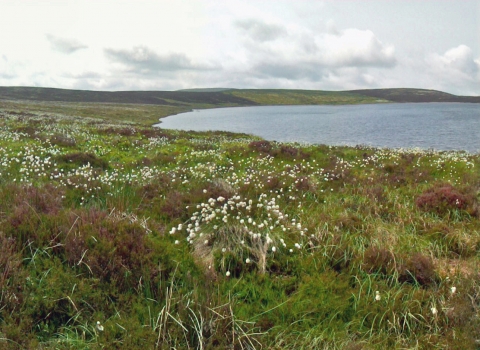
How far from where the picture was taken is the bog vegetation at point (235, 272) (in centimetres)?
380

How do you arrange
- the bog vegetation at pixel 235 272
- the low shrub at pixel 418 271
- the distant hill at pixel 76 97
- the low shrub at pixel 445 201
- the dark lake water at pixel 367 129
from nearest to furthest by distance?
the bog vegetation at pixel 235 272 → the low shrub at pixel 418 271 → the low shrub at pixel 445 201 → the dark lake water at pixel 367 129 → the distant hill at pixel 76 97

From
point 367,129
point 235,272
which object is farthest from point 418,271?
point 367,129

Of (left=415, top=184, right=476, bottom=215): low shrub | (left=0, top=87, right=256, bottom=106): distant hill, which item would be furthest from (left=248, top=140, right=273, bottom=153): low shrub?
(left=0, top=87, right=256, bottom=106): distant hill

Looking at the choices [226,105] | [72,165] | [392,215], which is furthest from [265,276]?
[226,105]

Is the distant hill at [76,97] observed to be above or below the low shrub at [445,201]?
above

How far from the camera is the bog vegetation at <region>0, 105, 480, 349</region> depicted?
3797 mm

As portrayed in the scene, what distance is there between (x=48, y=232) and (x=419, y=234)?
751 centimetres

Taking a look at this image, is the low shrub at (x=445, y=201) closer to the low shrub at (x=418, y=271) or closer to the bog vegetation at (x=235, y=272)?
the bog vegetation at (x=235, y=272)

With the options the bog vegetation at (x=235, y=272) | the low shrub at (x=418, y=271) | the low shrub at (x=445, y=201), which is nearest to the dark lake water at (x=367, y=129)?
the low shrub at (x=445, y=201)

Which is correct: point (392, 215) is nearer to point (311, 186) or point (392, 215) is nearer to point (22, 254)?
point (311, 186)

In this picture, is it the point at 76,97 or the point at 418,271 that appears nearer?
the point at 418,271

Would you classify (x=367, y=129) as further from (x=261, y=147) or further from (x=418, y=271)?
(x=418, y=271)

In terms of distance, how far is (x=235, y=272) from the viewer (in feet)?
17.6

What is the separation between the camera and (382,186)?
10.8 metres
